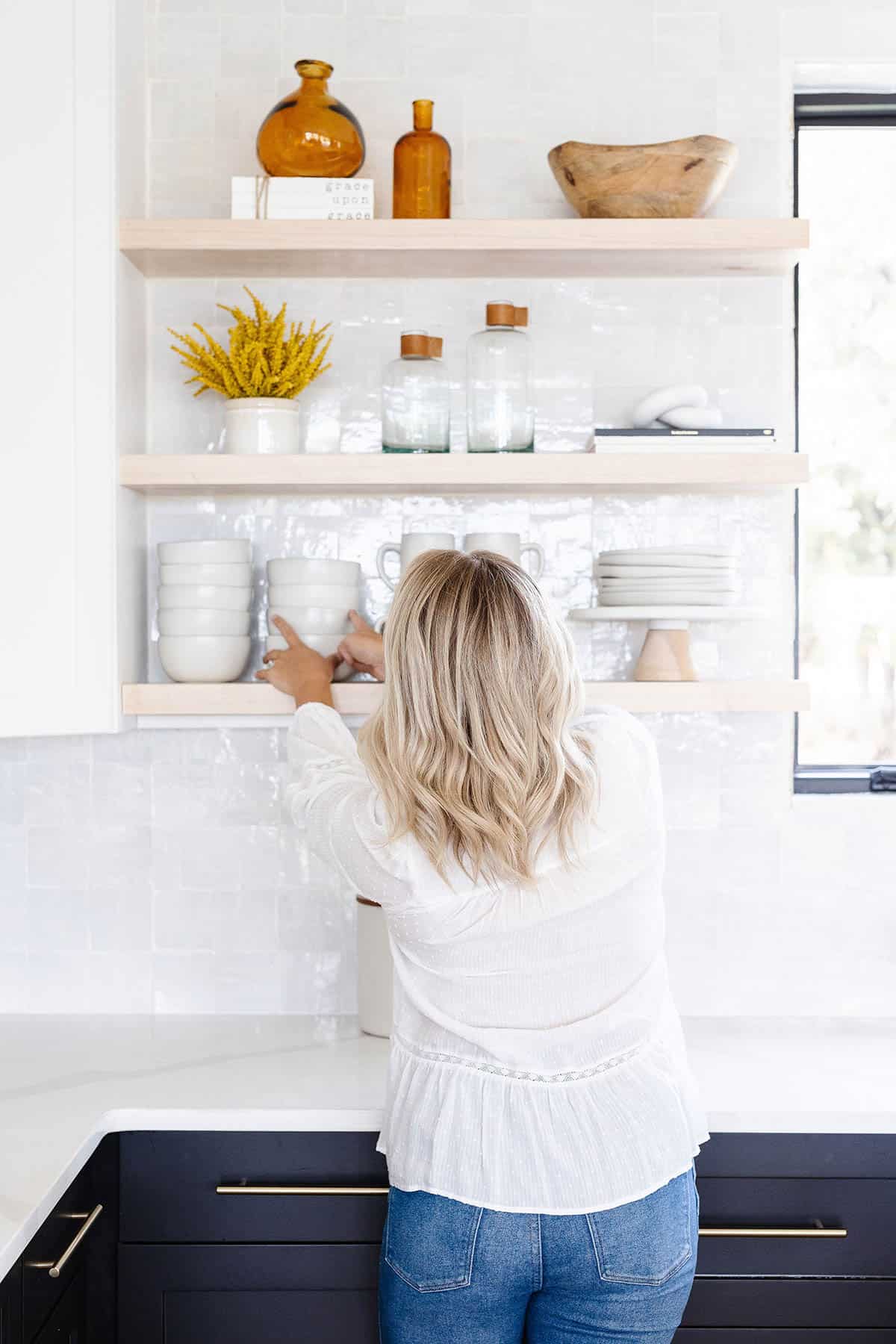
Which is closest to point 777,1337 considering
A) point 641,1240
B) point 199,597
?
point 641,1240

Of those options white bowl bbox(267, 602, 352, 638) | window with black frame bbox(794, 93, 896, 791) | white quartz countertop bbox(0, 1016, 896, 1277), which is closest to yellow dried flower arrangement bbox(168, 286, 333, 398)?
white bowl bbox(267, 602, 352, 638)

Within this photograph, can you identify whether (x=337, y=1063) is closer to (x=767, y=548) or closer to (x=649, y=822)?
(x=649, y=822)

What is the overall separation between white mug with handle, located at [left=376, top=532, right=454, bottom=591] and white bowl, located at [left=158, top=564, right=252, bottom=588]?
0.23 meters

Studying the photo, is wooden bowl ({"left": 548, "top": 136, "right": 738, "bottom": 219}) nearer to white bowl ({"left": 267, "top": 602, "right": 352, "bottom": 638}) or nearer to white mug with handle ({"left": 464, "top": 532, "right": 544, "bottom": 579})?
white mug with handle ({"left": 464, "top": 532, "right": 544, "bottom": 579})

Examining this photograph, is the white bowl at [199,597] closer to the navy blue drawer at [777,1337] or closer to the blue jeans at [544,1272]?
the blue jeans at [544,1272]

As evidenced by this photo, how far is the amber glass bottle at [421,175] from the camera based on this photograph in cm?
201

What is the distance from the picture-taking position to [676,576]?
6.48ft

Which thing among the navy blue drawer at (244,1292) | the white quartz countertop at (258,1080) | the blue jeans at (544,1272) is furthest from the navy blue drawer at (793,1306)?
the navy blue drawer at (244,1292)

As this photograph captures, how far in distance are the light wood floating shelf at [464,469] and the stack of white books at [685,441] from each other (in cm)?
2

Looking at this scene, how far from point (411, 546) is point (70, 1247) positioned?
3.67 feet

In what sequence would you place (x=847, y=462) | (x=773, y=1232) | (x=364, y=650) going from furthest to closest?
(x=847, y=462), (x=364, y=650), (x=773, y=1232)

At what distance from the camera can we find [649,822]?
→ 4.52ft

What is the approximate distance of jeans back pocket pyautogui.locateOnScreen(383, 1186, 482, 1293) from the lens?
137 cm

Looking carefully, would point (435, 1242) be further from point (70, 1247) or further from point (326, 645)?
point (326, 645)
